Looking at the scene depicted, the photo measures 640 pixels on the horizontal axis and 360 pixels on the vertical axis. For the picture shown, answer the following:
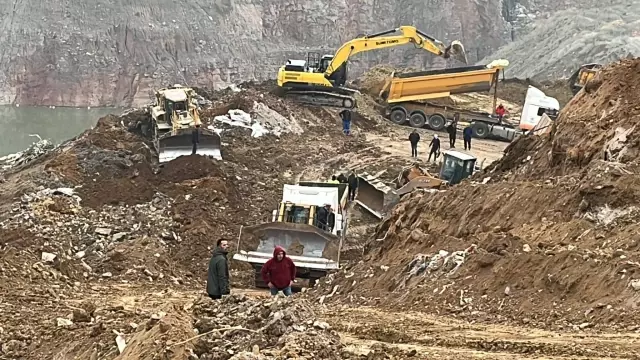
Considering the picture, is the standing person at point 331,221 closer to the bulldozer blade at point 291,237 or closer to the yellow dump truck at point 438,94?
the bulldozer blade at point 291,237

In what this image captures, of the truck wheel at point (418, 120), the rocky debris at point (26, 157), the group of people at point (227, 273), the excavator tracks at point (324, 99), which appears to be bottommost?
the rocky debris at point (26, 157)

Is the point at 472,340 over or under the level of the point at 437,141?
over

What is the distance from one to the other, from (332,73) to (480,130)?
5.15m

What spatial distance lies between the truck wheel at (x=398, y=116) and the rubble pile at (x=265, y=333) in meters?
20.7

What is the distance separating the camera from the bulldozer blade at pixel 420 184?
17797 millimetres

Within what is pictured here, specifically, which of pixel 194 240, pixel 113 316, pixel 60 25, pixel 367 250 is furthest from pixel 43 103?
pixel 113 316

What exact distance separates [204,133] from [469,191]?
9.64 metres

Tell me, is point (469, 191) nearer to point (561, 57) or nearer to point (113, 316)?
point (113, 316)

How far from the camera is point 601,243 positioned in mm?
9695

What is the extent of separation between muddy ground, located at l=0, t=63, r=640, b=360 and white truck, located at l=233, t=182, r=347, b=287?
58cm

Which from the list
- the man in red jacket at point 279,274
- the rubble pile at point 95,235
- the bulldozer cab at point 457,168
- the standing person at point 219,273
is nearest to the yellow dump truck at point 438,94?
the bulldozer cab at point 457,168

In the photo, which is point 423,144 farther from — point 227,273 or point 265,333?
point 265,333

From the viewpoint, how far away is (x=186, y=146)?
2105 cm

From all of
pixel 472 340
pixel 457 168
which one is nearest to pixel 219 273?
pixel 472 340
